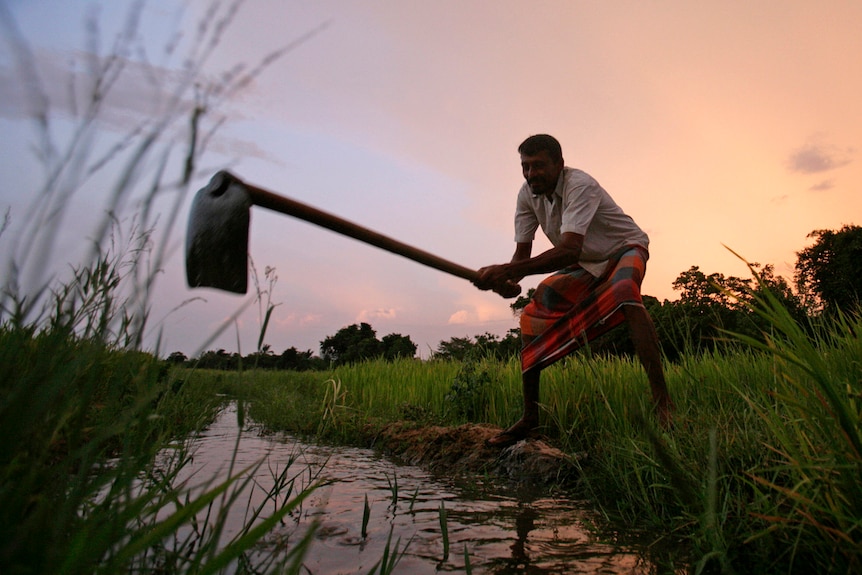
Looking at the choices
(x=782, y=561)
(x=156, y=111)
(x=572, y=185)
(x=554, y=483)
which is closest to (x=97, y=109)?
(x=156, y=111)

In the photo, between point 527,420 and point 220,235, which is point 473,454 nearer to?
point 527,420

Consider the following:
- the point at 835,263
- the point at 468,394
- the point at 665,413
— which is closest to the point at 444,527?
the point at 665,413

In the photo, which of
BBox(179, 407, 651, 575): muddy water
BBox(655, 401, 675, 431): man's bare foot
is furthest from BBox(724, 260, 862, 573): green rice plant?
BBox(655, 401, 675, 431): man's bare foot

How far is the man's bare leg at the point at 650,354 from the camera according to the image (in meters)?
3.21

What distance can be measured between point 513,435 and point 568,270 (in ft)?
4.04

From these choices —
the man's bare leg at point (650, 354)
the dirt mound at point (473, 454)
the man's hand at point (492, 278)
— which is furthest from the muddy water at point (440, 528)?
the man's hand at point (492, 278)

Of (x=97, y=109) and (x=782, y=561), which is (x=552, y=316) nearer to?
(x=782, y=561)

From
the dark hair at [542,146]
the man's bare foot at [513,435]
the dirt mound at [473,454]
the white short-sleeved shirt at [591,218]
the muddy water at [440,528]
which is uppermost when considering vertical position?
the dark hair at [542,146]

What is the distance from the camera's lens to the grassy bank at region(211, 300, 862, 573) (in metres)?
1.47

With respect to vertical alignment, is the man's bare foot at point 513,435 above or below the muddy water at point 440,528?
above

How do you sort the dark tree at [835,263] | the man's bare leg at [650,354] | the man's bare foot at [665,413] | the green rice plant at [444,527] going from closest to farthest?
the green rice plant at [444,527], the man's bare foot at [665,413], the man's bare leg at [650,354], the dark tree at [835,263]

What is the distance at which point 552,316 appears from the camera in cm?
410

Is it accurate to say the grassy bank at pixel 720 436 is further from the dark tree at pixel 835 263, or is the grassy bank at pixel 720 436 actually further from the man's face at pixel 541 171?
the dark tree at pixel 835 263

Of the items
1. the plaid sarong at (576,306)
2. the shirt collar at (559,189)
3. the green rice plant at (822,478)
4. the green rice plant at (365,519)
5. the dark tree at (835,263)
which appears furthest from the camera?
the dark tree at (835,263)
